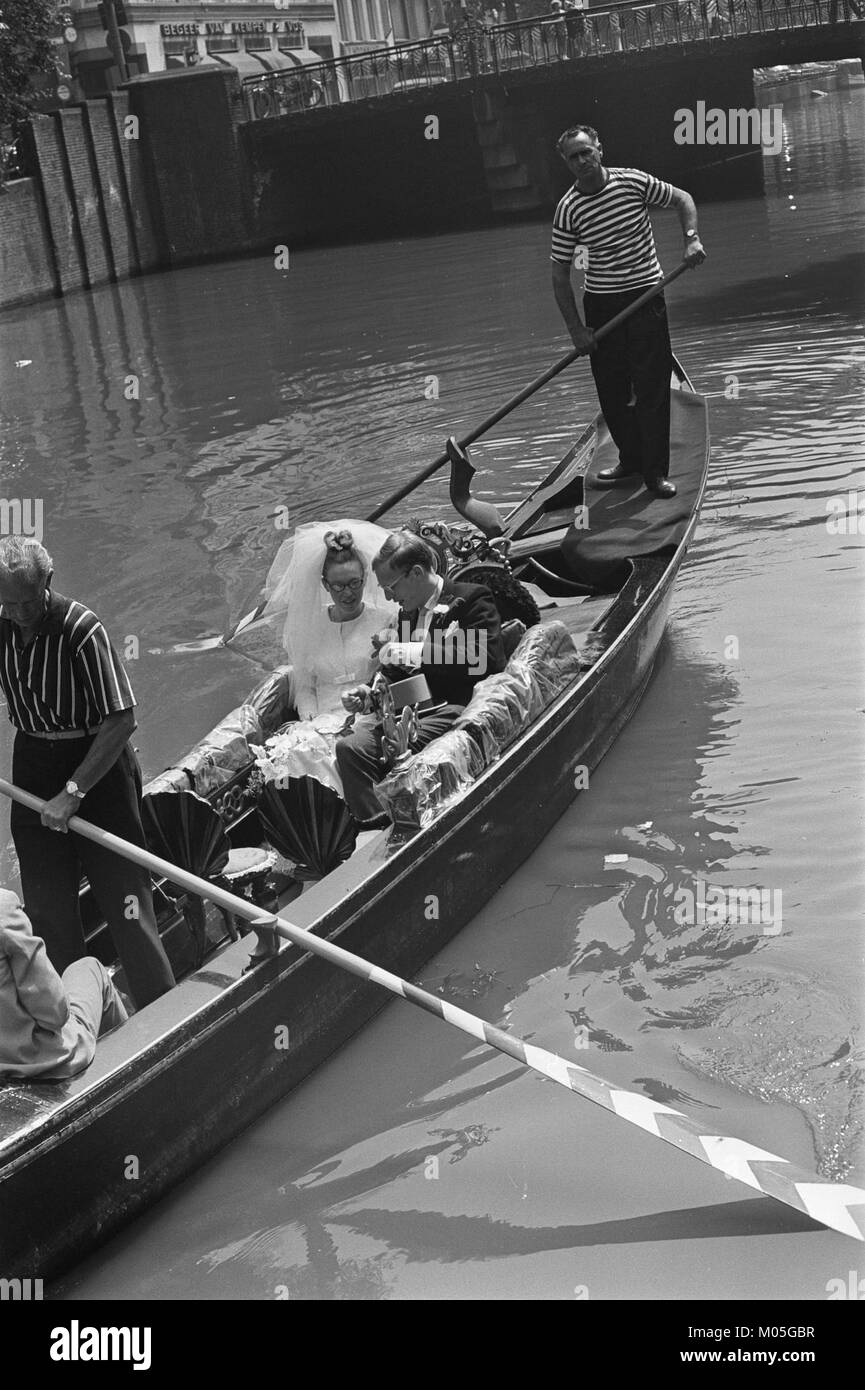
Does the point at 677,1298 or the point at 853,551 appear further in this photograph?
the point at 853,551

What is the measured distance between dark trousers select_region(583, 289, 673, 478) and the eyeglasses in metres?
2.00

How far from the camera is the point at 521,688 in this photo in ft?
16.2

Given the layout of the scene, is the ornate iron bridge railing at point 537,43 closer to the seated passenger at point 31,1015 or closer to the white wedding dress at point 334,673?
the white wedding dress at point 334,673

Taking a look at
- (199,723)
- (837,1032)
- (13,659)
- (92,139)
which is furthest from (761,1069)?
(92,139)

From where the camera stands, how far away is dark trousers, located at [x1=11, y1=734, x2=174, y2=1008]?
389cm

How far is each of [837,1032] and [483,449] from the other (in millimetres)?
7389

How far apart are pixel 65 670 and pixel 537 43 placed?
2285 cm

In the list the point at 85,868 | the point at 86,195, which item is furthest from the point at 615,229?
the point at 86,195

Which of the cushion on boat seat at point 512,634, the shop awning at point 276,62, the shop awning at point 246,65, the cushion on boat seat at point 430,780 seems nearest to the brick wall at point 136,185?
the shop awning at point 246,65

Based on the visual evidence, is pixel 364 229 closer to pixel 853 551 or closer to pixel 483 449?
pixel 483 449

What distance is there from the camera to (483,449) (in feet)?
35.3

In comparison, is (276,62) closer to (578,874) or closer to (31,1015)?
(578,874)

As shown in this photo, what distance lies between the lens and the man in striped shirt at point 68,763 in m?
3.72
